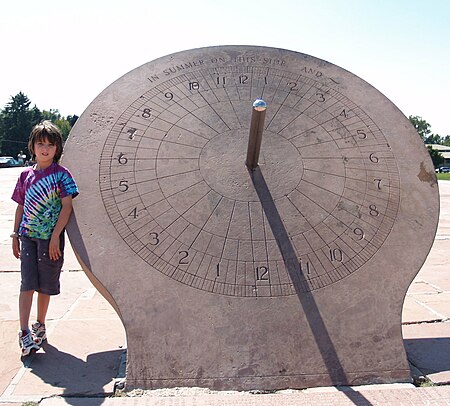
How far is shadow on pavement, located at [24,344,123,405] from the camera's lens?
7.73ft

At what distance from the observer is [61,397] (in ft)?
7.45

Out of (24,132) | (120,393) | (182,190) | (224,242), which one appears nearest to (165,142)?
(182,190)

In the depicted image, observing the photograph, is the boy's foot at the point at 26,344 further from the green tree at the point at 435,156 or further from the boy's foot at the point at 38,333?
the green tree at the point at 435,156

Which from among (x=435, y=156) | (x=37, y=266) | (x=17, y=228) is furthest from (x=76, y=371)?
(x=435, y=156)

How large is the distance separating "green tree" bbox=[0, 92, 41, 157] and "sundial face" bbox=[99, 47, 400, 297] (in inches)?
2074

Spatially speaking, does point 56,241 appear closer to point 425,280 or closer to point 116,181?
point 116,181

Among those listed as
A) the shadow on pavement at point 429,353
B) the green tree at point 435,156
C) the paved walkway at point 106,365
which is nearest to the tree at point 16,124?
the green tree at point 435,156

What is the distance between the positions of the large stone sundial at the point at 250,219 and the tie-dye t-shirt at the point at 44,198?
15cm

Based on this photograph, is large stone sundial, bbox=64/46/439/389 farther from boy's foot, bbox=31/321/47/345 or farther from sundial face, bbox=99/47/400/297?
boy's foot, bbox=31/321/47/345

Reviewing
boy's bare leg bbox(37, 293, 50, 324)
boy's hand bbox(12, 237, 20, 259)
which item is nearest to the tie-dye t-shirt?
boy's hand bbox(12, 237, 20, 259)

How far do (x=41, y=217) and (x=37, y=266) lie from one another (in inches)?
11.5

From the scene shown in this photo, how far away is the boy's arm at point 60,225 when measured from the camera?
2.74 metres

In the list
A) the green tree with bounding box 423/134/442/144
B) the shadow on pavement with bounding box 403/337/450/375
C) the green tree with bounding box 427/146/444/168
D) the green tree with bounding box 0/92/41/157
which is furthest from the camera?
the green tree with bounding box 423/134/442/144

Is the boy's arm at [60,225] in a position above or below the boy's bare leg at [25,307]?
above
